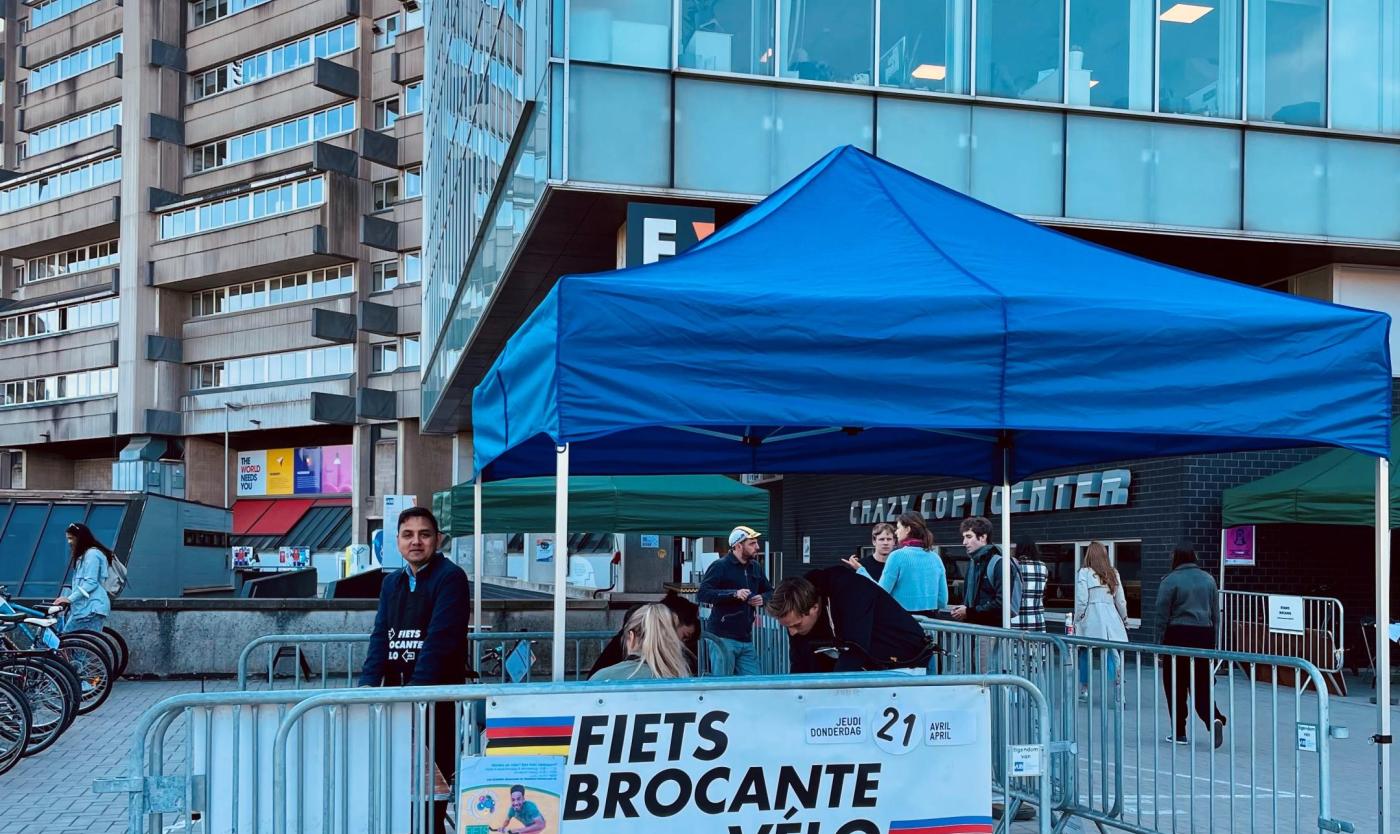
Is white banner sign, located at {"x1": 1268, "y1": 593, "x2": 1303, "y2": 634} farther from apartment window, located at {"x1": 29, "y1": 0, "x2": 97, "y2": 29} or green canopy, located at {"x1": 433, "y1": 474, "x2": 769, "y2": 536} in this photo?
apartment window, located at {"x1": 29, "y1": 0, "x2": 97, "y2": 29}

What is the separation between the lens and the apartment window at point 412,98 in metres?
57.8

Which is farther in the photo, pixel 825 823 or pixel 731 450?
pixel 731 450

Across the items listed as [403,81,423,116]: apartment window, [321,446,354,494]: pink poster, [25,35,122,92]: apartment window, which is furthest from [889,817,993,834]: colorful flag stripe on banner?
[25,35,122,92]: apartment window

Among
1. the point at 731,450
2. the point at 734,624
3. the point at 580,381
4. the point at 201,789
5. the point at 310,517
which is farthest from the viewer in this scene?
the point at 310,517

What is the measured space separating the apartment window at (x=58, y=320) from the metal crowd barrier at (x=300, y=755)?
6678 cm

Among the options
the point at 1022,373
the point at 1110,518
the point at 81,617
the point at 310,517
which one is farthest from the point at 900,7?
the point at 310,517

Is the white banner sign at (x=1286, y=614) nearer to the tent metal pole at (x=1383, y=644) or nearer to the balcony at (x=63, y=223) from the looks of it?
the tent metal pole at (x=1383, y=644)

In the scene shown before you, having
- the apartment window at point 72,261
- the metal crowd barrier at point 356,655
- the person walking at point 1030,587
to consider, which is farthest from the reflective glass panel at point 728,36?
the apartment window at point 72,261

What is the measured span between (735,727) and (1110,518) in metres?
18.0

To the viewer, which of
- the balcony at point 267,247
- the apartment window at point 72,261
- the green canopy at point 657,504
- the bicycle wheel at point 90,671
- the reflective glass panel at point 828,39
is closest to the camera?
the bicycle wheel at point 90,671

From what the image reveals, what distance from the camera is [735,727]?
4.96m

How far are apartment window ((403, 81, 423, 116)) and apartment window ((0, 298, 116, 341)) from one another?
62.1ft

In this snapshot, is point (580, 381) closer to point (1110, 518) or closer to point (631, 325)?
point (631, 325)

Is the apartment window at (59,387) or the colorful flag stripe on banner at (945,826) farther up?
the apartment window at (59,387)
